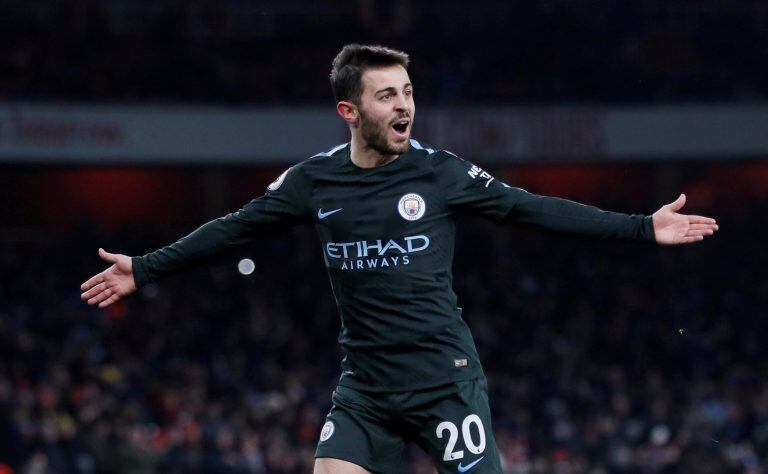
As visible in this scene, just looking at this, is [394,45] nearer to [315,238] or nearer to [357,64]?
[315,238]

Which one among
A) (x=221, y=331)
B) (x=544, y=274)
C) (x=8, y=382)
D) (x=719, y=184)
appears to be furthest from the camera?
(x=719, y=184)

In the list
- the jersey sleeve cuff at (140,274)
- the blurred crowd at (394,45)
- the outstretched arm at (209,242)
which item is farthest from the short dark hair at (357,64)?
the blurred crowd at (394,45)

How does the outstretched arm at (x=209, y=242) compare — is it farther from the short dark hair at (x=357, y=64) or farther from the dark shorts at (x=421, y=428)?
the dark shorts at (x=421, y=428)

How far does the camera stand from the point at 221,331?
62.0 feet

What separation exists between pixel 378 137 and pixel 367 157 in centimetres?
12

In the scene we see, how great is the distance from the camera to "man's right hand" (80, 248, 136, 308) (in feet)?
17.4

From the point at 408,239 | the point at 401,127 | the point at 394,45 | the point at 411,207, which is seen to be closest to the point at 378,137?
the point at 401,127

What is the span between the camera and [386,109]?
5137 mm

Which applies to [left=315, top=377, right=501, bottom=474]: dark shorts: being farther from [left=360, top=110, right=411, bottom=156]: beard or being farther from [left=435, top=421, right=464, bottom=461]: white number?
[left=360, top=110, right=411, bottom=156]: beard

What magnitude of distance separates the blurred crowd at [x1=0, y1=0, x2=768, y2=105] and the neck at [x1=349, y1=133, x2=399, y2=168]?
1601 cm

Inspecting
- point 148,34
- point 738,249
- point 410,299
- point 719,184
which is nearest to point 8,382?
point 148,34

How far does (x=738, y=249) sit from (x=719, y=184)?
5368mm

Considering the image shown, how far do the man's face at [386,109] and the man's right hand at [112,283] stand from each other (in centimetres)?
107

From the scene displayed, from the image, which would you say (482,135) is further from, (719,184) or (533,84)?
(719,184)
